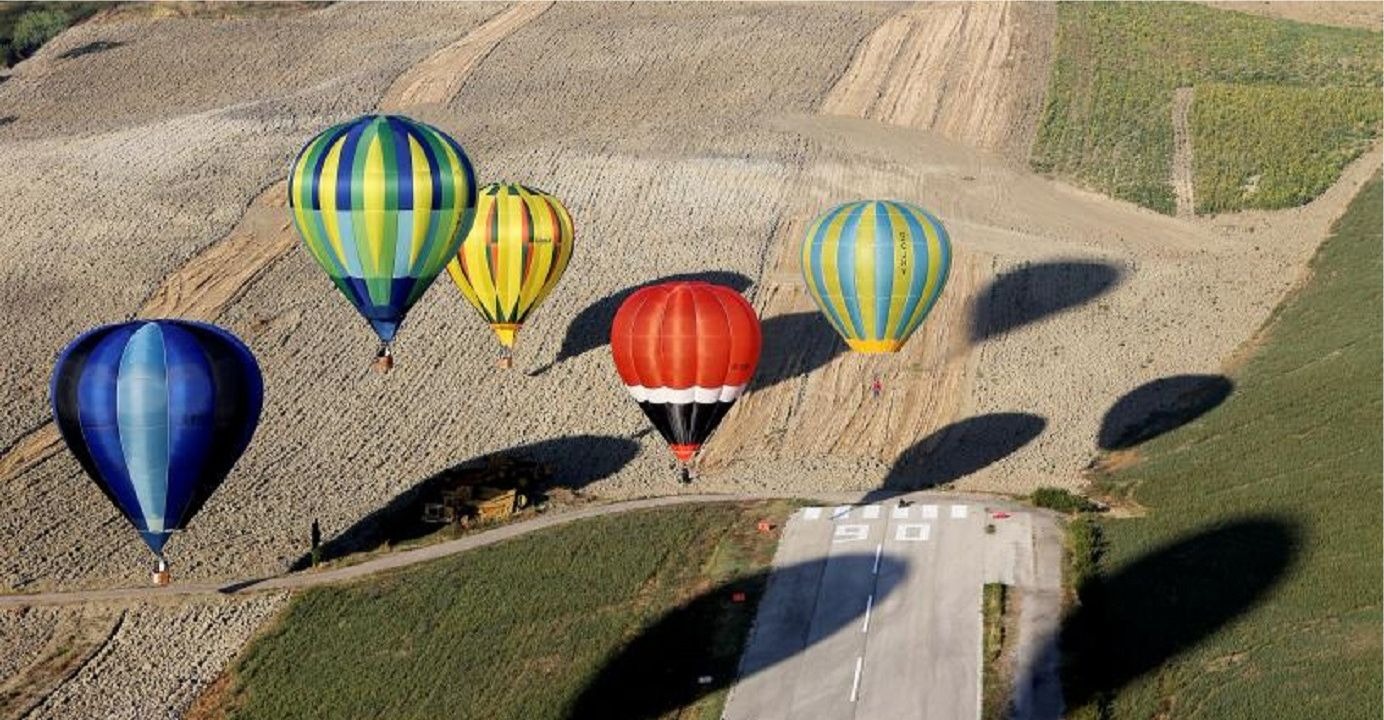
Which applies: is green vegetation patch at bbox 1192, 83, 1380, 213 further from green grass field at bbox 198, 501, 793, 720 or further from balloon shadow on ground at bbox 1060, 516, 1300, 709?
green grass field at bbox 198, 501, 793, 720

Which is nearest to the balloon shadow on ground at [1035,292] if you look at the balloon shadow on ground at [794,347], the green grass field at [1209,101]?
the balloon shadow on ground at [794,347]

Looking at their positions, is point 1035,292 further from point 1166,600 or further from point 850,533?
point 1166,600

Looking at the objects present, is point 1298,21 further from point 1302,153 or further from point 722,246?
point 722,246

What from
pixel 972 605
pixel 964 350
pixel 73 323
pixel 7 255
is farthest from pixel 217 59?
pixel 972 605

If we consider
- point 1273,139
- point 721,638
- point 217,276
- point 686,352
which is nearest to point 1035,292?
point 1273,139

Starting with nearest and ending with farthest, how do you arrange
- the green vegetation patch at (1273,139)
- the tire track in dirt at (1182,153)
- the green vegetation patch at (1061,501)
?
the green vegetation patch at (1061,501) → the tire track in dirt at (1182,153) → the green vegetation patch at (1273,139)

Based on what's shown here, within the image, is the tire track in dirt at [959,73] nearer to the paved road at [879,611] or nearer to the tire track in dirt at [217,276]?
the tire track in dirt at [217,276]
